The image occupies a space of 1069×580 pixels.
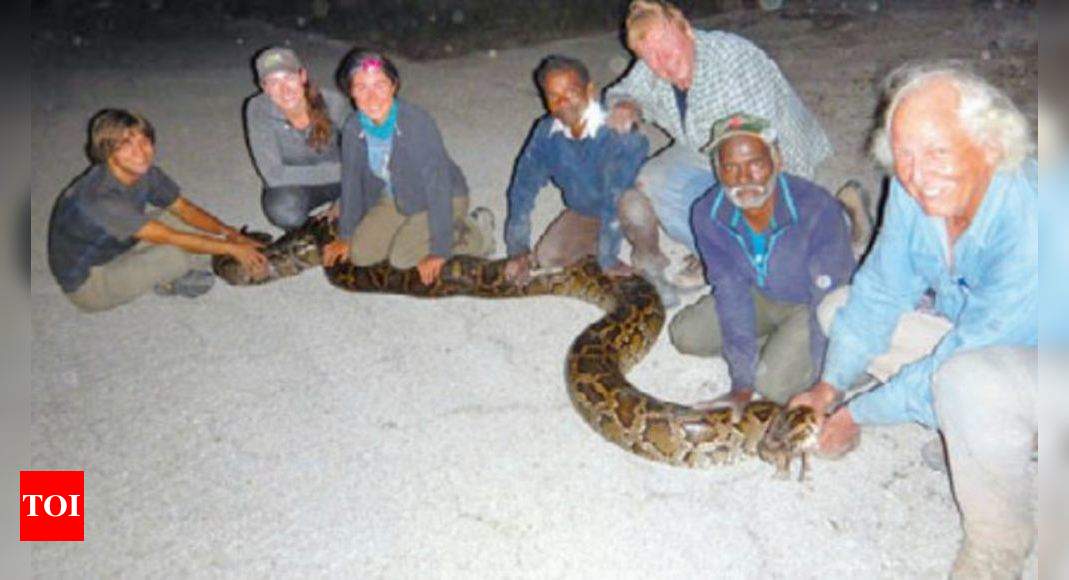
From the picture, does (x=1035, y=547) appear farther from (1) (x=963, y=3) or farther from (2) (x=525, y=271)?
(1) (x=963, y=3)

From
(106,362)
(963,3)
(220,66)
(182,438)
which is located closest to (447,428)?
(182,438)

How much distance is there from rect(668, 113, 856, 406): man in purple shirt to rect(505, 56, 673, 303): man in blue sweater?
1.09m

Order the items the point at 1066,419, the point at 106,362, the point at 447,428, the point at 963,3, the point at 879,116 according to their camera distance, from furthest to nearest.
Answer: the point at 963,3, the point at 106,362, the point at 447,428, the point at 879,116, the point at 1066,419

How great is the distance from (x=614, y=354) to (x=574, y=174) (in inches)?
47.2

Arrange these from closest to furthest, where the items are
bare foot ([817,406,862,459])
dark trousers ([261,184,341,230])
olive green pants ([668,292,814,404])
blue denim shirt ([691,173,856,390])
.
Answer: bare foot ([817,406,862,459]) → blue denim shirt ([691,173,856,390]) → olive green pants ([668,292,814,404]) → dark trousers ([261,184,341,230])

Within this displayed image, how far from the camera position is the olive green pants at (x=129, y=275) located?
5.38 metres

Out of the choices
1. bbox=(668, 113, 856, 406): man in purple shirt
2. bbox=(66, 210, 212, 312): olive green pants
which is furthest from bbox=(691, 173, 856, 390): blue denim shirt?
bbox=(66, 210, 212, 312): olive green pants

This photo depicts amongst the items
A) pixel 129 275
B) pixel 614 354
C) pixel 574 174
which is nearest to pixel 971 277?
pixel 614 354

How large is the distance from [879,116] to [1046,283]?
2.44 ft

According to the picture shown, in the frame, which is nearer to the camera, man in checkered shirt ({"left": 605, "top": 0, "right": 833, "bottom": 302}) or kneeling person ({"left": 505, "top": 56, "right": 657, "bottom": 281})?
man in checkered shirt ({"left": 605, "top": 0, "right": 833, "bottom": 302})

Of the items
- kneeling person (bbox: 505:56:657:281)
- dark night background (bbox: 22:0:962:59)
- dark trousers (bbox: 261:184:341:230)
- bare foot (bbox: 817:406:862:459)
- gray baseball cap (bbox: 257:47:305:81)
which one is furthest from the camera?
dark night background (bbox: 22:0:962:59)

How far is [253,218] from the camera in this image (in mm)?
6652

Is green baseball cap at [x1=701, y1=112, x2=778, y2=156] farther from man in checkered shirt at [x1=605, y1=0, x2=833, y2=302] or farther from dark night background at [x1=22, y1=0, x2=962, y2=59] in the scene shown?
dark night background at [x1=22, y1=0, x2=962, y2=59]

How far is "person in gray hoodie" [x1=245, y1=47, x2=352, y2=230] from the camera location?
5438mm
